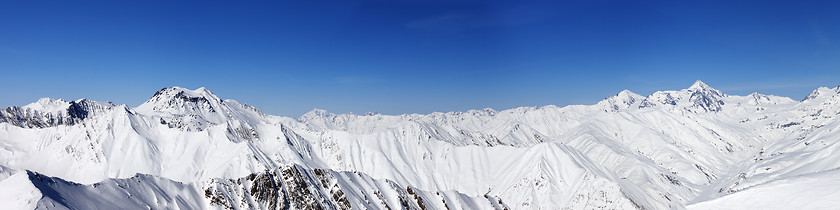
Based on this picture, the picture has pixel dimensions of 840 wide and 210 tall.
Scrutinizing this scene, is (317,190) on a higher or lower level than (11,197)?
higher

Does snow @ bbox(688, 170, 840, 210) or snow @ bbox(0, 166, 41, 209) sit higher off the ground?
snow @ bbox(0, 166, 41, 209)

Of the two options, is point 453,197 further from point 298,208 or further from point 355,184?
point 298,208

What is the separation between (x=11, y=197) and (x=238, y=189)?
59083 millimetres

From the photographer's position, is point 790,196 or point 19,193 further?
point 19,193

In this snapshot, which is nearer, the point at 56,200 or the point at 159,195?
the point at 56,200

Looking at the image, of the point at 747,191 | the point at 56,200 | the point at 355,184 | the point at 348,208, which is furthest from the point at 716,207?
the point at 355,184

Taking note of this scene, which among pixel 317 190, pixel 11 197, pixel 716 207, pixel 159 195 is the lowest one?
pixel 716 207

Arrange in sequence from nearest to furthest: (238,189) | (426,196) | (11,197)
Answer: (11,197), (238,189), (426,196)

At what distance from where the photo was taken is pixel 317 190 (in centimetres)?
14762

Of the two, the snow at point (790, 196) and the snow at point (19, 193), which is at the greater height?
the snow at point (19, 193)

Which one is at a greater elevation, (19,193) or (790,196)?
(19,193)

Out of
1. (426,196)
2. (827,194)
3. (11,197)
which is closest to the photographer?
(827,194)

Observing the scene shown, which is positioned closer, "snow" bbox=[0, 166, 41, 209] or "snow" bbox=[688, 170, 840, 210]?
"snow" bbox=[688, 170, 840, 210]

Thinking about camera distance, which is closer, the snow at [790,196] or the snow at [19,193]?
the snow at [790,196]
